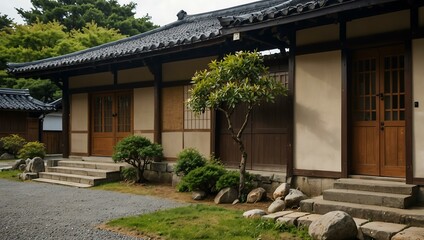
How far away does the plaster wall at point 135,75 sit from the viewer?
12016 mm

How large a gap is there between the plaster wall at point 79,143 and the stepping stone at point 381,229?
10.8 m

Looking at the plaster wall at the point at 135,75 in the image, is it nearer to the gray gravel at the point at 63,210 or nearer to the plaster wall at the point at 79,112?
the plaster wall at the point at 79,112

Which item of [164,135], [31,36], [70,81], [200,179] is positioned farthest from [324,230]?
[31,36]

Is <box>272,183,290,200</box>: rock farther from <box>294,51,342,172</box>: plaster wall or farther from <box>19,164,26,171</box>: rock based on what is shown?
<box>19,164,26,171</box>: rock

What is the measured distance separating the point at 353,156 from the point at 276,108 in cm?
218

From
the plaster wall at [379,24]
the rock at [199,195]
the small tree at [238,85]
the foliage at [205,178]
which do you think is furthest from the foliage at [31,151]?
the plaster wall at [379,24]

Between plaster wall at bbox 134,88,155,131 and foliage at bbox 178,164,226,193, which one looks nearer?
foliage at bbox 178,164,226,193

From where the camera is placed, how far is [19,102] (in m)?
23.4

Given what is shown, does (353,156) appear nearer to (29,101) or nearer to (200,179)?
(200,179)

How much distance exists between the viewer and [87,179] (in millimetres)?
10992

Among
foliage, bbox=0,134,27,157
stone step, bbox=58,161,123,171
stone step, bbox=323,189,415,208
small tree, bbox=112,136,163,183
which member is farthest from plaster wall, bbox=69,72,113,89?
stone step, bbox=323,189,415,208

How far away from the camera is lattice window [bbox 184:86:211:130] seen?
34.7 ft

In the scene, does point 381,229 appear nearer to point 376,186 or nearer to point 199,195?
point 376,186

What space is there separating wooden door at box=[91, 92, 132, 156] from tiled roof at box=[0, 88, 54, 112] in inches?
444
